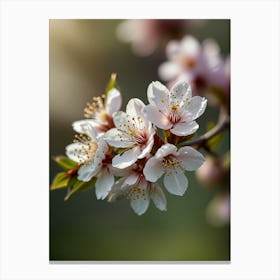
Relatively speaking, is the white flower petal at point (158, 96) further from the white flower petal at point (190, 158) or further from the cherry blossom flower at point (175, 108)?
the white flower petal at point (190, 158)

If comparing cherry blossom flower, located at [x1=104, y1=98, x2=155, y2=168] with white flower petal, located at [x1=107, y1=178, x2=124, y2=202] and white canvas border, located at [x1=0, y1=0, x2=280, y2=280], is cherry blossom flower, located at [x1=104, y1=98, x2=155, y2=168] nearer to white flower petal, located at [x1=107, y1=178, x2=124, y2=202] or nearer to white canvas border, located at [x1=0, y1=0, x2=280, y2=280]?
white flower petal, located at [x1=107, y1=178, x2=124, y2=202]

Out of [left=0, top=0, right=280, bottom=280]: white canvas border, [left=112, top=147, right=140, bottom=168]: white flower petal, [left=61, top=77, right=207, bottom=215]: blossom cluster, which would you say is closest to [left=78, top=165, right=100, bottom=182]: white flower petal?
[left=61, top=77, right=207, bottom=215]: blossom cluster

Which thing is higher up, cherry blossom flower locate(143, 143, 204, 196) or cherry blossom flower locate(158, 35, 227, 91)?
cherry blossom flower locate(158, 35, 227, 91)

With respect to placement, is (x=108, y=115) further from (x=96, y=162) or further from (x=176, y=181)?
(x=176, y=181)
